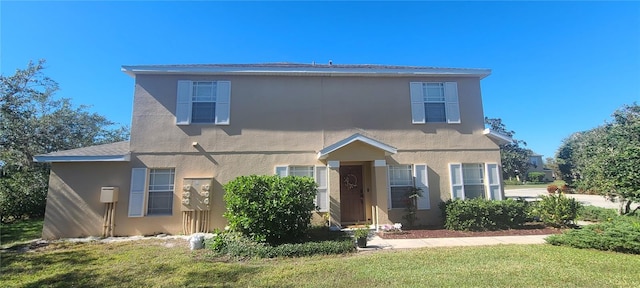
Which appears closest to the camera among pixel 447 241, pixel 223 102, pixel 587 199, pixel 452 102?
pixel 447 241

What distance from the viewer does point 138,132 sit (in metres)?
9.95

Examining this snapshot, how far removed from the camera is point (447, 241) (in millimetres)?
7934

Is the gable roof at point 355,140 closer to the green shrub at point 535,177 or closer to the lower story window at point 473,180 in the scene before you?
the lower story window at point 473,180

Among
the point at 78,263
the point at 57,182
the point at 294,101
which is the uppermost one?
the point at 294,101

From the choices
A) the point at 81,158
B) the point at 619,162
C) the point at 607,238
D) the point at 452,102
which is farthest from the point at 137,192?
the point at 619,162

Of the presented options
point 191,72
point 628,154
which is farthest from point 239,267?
point 628,154

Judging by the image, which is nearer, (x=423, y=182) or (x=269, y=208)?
(x=269, y=208)

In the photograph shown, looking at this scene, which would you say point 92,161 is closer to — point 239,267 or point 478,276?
point 239,267

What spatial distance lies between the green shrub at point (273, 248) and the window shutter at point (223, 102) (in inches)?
174

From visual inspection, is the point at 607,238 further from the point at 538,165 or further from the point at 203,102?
the point at 538,165

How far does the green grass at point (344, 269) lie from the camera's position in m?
4.84

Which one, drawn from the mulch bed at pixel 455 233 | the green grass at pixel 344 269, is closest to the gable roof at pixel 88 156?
the green grass at pixel 344 269

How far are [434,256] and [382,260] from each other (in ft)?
3.88

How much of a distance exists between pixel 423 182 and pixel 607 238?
4.74 meters
